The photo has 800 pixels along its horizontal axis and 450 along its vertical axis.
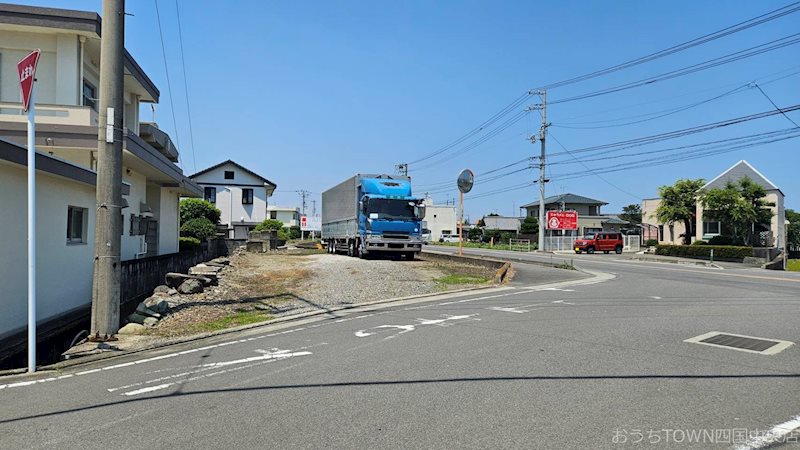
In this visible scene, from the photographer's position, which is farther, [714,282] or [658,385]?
[714,282]

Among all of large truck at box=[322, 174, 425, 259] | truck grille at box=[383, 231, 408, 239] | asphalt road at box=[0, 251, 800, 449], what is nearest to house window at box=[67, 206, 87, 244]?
asphalt road at box=[0, 251, 800, 449]

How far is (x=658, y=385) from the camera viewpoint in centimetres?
561

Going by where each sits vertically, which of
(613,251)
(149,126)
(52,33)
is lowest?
(613,251)

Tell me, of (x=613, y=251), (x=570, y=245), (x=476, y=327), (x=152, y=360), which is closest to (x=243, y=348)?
(x=152, y=360)

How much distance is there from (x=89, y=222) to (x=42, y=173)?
2.68 meters

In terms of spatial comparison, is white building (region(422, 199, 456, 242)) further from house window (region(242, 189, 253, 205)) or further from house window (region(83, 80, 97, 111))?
house window (region(83, 80, 97, 111))

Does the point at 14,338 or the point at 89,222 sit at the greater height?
the point at 89,222

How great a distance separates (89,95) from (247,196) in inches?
1618

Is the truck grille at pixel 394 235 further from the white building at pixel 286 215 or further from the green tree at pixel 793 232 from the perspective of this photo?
the white building at pixel 286 215

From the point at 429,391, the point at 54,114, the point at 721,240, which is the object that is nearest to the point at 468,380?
the point at 429,391

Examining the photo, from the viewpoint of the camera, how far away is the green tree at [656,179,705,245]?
161ft

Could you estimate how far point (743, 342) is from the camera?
306 inches

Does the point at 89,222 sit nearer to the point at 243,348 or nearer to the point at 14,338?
the point at 14,338

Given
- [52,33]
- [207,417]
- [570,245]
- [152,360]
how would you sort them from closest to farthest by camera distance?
[207,417]
[152,360]
[52,33]
[570,245]
